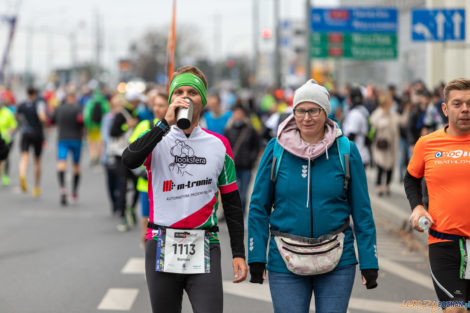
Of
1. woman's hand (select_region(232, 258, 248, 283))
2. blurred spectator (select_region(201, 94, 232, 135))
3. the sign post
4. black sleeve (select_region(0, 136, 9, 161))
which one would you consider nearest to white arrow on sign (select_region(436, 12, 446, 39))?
blurred spectator (select_region(201, 94, 232, 135))

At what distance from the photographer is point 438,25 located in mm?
13828

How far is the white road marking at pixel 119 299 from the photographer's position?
24.0 feet

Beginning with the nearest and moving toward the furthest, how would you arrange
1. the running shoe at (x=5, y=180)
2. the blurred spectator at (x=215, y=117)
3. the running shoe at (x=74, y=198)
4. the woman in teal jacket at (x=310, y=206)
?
the woman in teal jacket at (x=310, y=206) → the blurred spectator at (x=215, y=117) → the running shoe at (x=74, y=198) → the running shoe at (x=5, y=180)

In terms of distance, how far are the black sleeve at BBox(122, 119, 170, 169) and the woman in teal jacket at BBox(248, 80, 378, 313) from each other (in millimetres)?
574

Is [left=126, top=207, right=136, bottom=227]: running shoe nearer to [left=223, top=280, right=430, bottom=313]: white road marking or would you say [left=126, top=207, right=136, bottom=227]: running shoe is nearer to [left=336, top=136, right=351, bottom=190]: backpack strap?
[left=223, top=280, right=430, bottom=313]: white road marking

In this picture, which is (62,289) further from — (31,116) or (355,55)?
(355,55)

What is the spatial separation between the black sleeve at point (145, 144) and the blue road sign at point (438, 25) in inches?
393

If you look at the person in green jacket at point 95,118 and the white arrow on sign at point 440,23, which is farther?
the person in green jacket at point 95,118

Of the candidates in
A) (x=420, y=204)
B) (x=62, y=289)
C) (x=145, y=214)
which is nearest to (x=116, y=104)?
(x=145, y=214)

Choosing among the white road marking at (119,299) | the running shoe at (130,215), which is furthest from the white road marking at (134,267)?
the running shoe at (130,215)

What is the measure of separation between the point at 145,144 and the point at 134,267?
16.8 ft

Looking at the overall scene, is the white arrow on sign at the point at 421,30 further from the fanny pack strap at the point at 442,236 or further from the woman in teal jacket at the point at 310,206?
the woman in teal jacket at the point at 310,206

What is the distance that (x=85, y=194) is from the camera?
1716cm

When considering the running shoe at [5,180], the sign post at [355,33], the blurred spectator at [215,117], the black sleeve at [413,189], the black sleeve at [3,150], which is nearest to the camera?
the black sleeve at [413,189]
